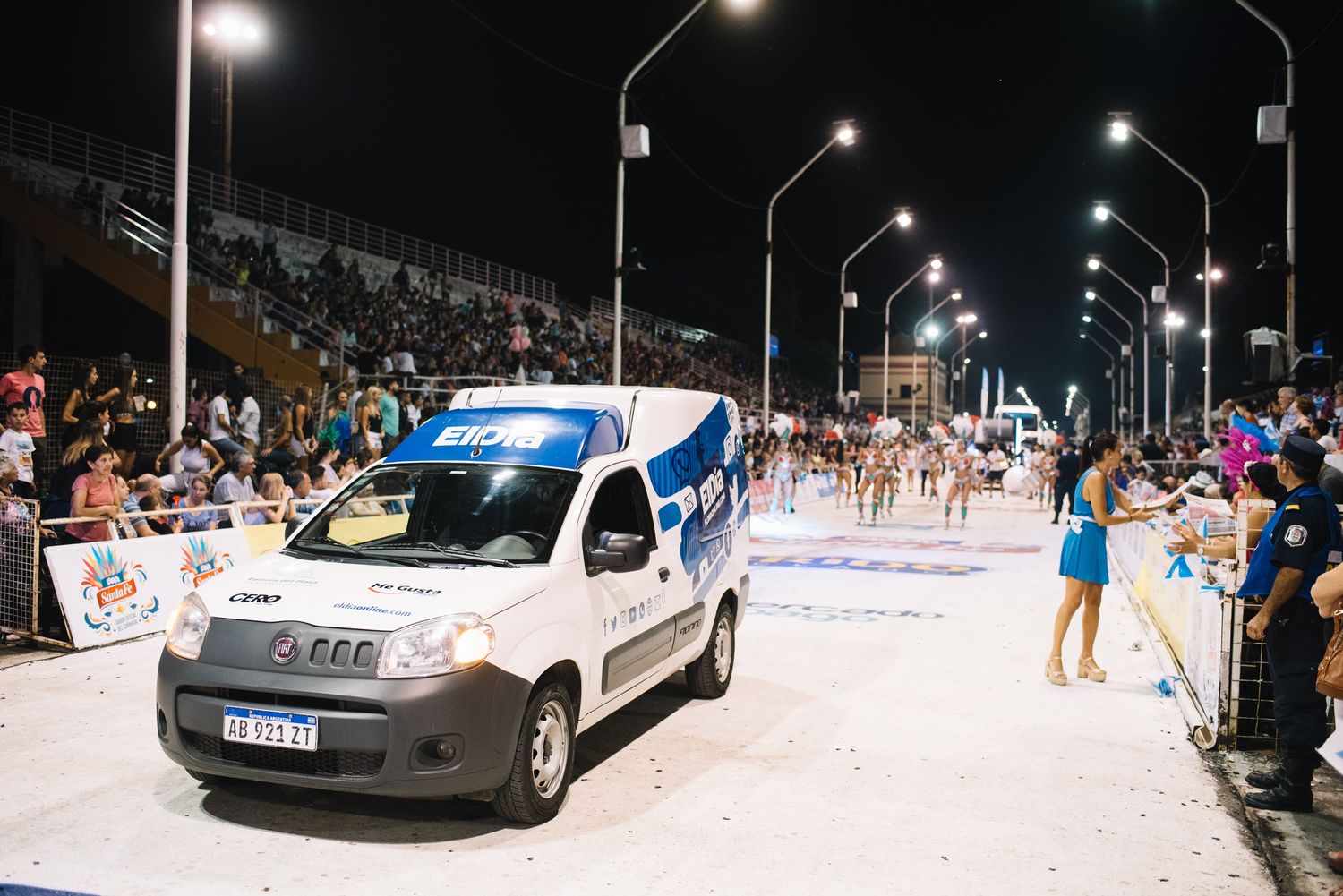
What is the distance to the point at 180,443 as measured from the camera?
12.6m

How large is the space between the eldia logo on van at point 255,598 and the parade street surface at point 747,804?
3.54 ft

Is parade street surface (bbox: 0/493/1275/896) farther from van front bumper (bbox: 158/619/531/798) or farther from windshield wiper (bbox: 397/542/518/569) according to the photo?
windshield wiper (bbox: 397/542/518/569)

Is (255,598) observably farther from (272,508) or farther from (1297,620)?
(272,508)

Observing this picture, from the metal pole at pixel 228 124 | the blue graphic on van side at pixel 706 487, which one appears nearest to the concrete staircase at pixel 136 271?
the metal pole at pixel 228 124

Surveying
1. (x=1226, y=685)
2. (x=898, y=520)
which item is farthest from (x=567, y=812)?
(x=898, y=520)

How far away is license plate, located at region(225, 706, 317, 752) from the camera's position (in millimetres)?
4949

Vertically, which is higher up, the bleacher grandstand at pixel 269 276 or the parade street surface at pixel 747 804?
the bleacher grandstand at pixel 269 276

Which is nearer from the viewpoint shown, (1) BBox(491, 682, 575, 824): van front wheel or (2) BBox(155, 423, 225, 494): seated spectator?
(1) BBox(491, 682, 575, 824): van front wheel

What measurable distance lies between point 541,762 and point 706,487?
2964 millimetres

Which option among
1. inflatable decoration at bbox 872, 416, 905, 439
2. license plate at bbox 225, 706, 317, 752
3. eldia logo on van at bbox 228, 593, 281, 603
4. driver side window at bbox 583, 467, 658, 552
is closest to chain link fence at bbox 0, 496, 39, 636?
eldia logo on van at bbox 228, 593, 281, 603

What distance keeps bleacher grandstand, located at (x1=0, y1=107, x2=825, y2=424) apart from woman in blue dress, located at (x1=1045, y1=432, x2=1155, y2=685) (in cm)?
1569

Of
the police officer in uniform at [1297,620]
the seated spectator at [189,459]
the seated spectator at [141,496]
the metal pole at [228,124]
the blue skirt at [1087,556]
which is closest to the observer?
the police officer in uniform at [1297,620]

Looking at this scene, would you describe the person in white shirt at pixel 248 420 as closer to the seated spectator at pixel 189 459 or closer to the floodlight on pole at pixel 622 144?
the seated spectator at pixel 189 459

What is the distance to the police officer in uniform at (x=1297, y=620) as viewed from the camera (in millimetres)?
5648
